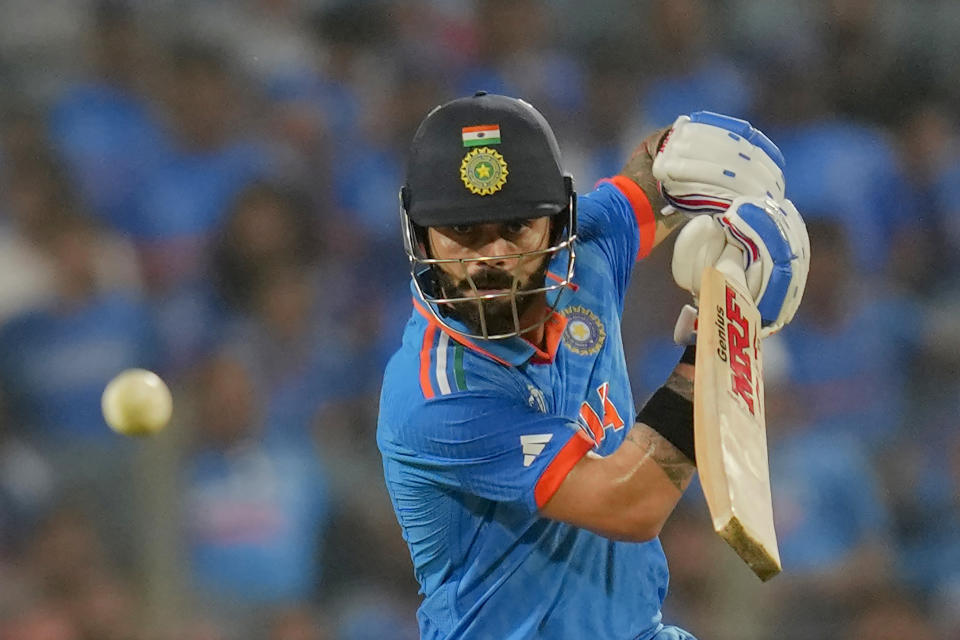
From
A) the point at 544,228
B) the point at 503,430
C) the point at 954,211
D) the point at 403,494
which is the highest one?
the point at 544,228

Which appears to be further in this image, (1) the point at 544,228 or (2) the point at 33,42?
(2) the point at 33,42

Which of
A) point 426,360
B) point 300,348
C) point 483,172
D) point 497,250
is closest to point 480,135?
point 483,172

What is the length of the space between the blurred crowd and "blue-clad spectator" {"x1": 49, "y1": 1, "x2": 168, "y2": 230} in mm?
12

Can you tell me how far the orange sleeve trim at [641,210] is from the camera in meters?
3.36

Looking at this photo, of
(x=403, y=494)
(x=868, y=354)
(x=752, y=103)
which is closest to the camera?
(x=403, y=494)

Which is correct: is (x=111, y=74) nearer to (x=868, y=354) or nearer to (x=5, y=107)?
(x=5, y=107)

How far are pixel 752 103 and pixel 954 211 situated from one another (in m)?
0.96

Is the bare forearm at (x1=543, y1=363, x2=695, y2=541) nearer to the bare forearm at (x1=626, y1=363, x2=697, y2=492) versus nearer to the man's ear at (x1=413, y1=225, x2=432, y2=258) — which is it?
the bare forearm at (x1=626, y1=363, x2=697, y2=492)

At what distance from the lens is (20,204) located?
208 inches

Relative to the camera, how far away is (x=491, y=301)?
9.21ft

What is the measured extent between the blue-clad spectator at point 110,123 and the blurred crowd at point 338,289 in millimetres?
12

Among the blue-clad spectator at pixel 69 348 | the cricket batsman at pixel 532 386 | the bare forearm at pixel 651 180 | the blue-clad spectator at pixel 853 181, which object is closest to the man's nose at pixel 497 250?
the cricket batsman at pixel 532 386

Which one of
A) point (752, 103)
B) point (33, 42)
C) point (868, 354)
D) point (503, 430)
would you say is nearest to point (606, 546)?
point (503, 430)

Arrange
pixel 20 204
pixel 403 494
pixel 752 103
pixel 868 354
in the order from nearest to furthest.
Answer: pixel 403 494 → pixel 20 204 → pixel 868 354 → pixel 752 103
